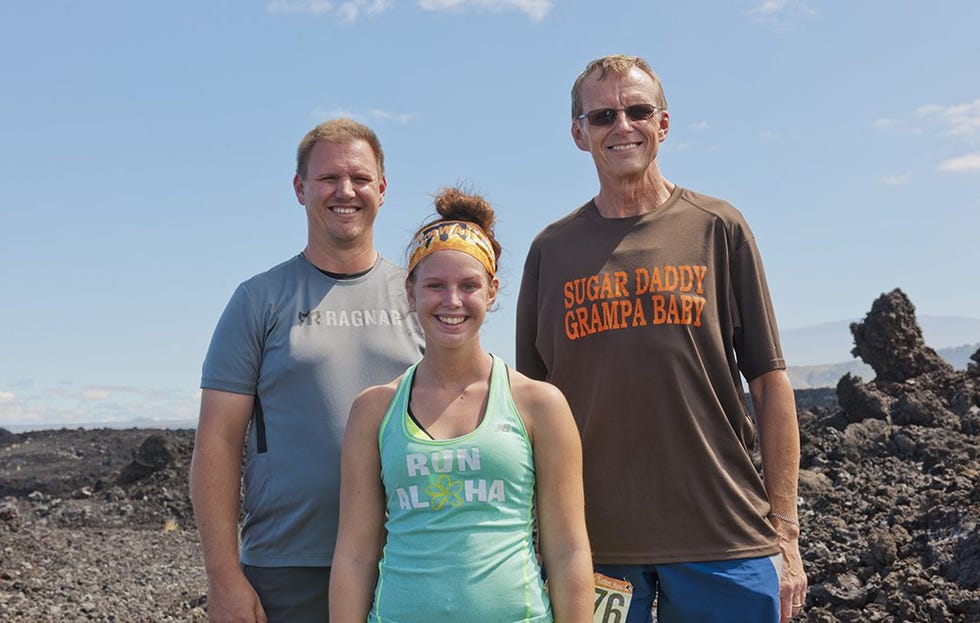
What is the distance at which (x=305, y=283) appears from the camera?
3793 mm

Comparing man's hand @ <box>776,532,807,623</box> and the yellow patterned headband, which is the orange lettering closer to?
the yellow patterned headband

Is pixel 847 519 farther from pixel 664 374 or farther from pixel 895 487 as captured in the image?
pixel 664 374

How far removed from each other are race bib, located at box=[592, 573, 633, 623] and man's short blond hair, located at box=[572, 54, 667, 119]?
175 centimetres

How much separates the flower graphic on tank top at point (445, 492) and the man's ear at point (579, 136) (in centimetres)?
151

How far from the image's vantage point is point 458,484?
2957 mm

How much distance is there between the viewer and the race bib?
3391 mm

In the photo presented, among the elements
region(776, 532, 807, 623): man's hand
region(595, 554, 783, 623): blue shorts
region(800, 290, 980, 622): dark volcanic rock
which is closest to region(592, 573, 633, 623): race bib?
region(595, 554, 783, 623): blue shorts

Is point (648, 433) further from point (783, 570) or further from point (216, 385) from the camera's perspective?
point (216, 385)

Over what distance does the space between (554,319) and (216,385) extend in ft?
4.16

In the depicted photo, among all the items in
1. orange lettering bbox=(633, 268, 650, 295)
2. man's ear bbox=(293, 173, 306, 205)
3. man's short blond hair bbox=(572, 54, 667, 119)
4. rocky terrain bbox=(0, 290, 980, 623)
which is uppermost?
man's short blond hair bbox=(572, 54, 667, 119)

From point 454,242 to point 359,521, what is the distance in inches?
36.3

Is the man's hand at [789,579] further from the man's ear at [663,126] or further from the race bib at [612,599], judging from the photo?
the man's ear at [663,126]

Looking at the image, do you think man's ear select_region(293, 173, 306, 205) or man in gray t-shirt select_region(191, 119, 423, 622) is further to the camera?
man's ear select_region(293, 173, 306, 205)

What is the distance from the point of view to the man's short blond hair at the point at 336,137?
3.85 meters
